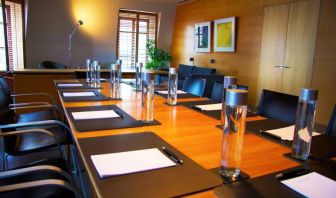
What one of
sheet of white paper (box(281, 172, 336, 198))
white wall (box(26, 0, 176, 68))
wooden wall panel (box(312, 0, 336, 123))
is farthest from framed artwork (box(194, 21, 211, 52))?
sheet of white paper (box(281, 172, 336, 198))

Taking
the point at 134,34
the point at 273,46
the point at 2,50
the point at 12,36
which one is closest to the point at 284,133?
the point at 273,46

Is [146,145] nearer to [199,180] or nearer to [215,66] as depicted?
[199,180]

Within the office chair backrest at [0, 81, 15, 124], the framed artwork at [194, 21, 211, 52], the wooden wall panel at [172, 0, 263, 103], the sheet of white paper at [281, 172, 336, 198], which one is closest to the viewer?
the sheet of white paper at [281, 172, 336, 198]

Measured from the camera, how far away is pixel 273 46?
4.84m

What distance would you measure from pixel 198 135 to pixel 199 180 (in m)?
0.46

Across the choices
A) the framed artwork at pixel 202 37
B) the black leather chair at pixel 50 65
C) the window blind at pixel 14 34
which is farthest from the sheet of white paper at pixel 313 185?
the black leather chair at pixel 50 65

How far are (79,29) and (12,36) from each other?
5.44 ft

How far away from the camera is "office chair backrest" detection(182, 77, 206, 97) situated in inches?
104

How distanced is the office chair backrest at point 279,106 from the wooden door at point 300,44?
2824 millimetres

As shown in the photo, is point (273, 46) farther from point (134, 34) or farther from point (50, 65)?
point (50, 65)

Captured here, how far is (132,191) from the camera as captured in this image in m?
0.72

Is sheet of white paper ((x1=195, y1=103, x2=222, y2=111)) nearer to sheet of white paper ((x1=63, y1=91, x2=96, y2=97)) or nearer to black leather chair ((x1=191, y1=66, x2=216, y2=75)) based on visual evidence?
sheet of white paper ((x1=63, y1=91, x2=96, y2=97))

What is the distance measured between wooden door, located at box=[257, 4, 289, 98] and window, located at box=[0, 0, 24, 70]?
5.34m

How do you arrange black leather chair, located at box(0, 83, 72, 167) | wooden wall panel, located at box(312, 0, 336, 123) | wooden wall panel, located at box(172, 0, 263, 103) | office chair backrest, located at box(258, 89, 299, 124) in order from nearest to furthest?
black leather chair, located at box(0, 83, 72, 167)
office chair backrest, located at box(258, 89, 299, 124)
wooden wall panel, located at box(312, 0, 336, 123)
wooden wall panel, located at box(172, 0, 263, 103)
